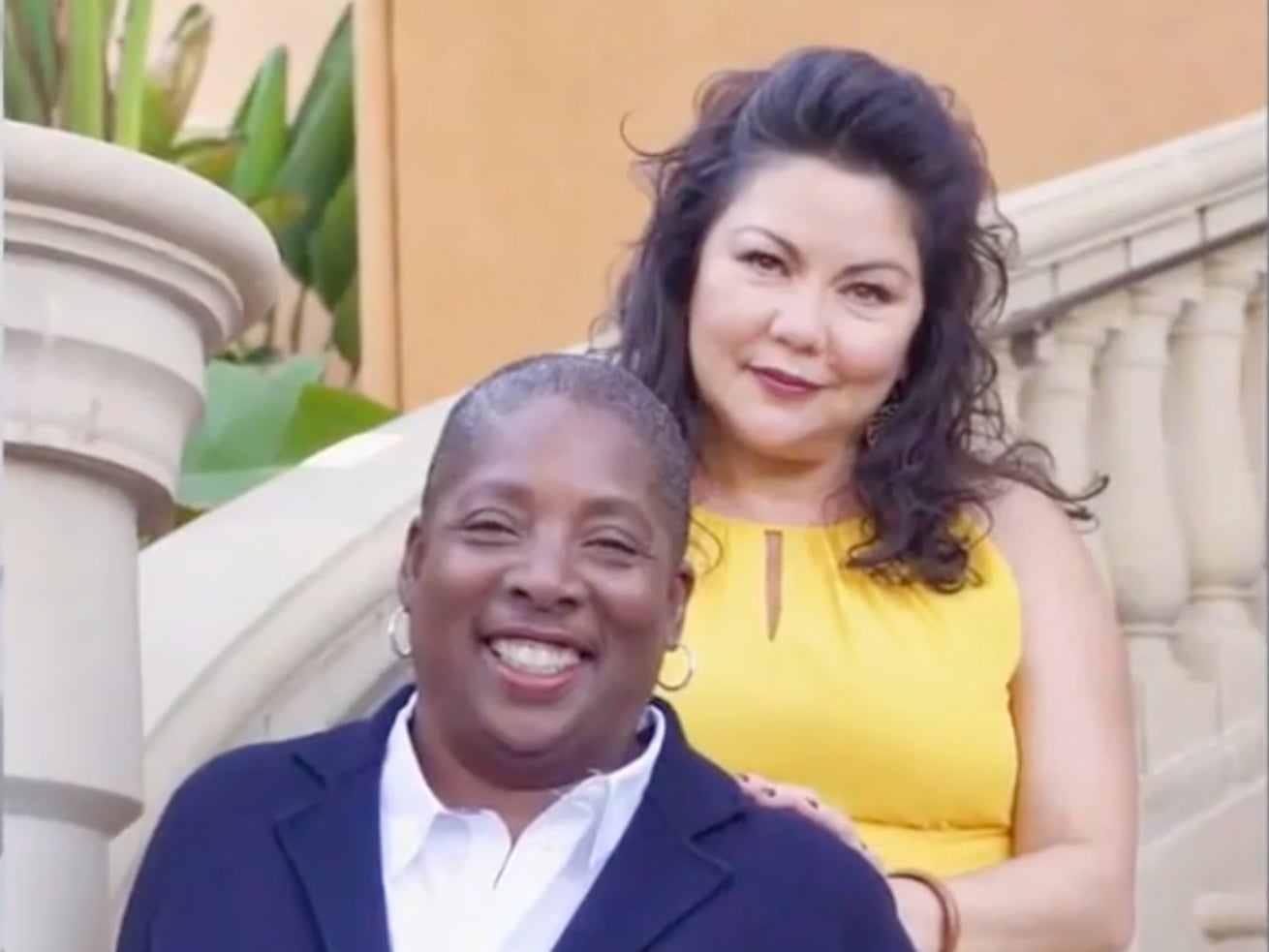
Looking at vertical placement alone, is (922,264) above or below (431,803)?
above

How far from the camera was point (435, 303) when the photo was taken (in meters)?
4.94

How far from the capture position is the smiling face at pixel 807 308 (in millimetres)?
2463

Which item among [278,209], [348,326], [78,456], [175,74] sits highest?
[78,456]

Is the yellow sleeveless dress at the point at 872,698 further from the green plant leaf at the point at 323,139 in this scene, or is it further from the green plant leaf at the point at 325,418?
the green plant leaf at the point at 323,139

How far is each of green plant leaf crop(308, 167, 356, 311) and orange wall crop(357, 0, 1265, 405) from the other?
41 cm

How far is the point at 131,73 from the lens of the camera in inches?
169

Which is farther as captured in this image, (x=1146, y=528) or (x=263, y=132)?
(x=263, y=132)

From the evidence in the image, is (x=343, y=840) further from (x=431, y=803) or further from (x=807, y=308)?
(x=807, y=308)

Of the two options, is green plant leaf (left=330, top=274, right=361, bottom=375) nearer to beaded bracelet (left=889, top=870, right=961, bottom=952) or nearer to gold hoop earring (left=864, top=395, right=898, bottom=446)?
gold hoop earring (left=864, top=395, right=898, bottom=446)

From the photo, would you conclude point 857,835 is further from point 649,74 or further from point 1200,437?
point 649,74

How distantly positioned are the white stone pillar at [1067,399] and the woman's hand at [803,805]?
152 centimetres

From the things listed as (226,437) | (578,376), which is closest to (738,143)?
(578,376)

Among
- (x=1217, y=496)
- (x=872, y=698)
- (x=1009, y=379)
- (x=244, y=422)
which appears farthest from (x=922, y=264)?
(x=244, y=422)

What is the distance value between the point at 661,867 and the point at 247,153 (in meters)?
3.59
